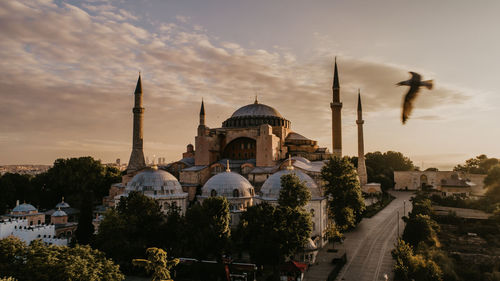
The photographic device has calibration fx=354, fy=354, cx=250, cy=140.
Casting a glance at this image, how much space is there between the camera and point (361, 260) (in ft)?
76.6

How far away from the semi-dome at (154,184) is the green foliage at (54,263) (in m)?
11.8

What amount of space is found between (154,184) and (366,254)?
16.9 m

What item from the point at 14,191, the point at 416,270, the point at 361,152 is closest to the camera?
the point at 416,270

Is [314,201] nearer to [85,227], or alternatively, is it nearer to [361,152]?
[85,227]

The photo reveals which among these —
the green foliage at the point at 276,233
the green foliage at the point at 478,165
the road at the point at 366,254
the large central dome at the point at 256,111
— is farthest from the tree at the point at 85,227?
the green foliage at the point at 478,165

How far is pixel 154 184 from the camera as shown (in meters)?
28.7

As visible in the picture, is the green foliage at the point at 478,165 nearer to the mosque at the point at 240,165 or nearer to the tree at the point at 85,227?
the mosque at the point at 240,165

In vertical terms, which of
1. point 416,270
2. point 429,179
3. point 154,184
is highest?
point 429,179

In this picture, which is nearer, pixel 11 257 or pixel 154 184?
pixel 11 257

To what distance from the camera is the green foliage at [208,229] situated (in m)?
20.8

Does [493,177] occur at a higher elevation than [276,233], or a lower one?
higher

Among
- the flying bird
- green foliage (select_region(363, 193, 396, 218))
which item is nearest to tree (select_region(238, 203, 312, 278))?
the flying bird

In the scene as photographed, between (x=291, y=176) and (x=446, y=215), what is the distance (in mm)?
20314

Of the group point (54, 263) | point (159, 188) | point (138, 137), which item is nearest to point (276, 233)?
point (54, 263)
